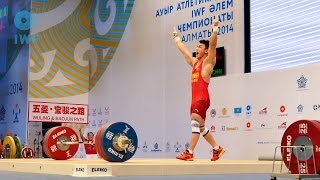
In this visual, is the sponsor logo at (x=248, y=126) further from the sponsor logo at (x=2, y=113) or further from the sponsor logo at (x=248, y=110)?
the sponsor logo at (x=2, y=113)

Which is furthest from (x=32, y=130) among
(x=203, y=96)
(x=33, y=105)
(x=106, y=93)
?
(x=203, y=96)

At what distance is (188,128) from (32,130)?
4101 millimetres

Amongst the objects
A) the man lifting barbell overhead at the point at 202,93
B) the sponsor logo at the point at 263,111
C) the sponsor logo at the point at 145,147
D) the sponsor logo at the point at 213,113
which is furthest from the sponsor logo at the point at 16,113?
the man lifting barbell overhead at the point at 202,93

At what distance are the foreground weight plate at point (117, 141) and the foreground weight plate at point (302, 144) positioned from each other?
1235mm

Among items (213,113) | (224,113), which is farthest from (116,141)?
(213,113)

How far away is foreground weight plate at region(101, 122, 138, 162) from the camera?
4.63m

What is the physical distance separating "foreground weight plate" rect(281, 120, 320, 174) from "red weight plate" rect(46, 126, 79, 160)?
229 centimetres

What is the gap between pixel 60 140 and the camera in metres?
5.89

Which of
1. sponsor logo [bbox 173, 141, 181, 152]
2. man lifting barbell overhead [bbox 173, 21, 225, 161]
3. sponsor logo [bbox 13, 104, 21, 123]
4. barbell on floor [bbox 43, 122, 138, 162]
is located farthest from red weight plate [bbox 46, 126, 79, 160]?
sponsor logo [bbox 13, 104, 21, 123]

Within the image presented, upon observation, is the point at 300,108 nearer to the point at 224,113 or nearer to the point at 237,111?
the point at 237,111

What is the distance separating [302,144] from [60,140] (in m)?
2.61

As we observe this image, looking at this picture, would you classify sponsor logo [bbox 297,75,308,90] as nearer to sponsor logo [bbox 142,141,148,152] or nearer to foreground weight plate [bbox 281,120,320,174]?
foreground weight plate [bbox 281,120,320,174]

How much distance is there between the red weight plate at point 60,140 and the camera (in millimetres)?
5777

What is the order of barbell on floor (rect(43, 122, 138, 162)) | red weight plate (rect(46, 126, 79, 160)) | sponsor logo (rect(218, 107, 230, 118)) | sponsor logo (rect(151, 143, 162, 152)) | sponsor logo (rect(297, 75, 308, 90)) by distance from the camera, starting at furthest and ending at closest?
sponsor logo (rect(151, 143, 162, 152))
sponsor logo (rect(218, 107, 230, 118))
sponsor logo (rect(297, 75, 308, 90))
red weight plate (rect(46, 126, 79, 160))
barbell on floor (rect(43, 122, 138, 162))
